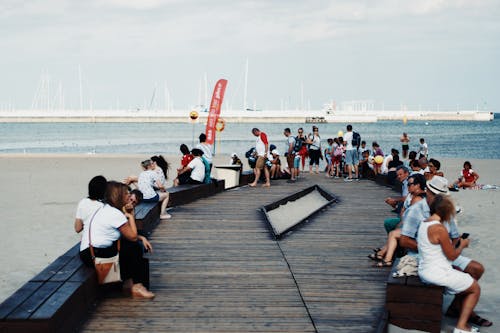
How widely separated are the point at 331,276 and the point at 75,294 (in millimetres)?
2790

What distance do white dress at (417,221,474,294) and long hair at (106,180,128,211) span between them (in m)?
2.63

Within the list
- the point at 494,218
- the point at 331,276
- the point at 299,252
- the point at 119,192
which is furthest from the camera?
the point at 494,218

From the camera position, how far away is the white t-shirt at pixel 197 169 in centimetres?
1300

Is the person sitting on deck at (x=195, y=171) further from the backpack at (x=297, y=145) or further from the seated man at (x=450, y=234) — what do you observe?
the seated man at (x=450, y=234)

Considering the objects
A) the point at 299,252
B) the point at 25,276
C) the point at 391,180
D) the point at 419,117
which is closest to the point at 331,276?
the point at 299,252

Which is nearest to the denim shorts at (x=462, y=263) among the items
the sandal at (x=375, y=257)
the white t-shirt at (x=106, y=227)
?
the sandal at (x=375, y=257)

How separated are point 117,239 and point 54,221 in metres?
7.39

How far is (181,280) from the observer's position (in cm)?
641

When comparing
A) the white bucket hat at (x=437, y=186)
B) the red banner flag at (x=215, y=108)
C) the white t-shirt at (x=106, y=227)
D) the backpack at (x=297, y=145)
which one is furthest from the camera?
the red banner flag at (x=215, y=108)

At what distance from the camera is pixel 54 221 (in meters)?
12.5

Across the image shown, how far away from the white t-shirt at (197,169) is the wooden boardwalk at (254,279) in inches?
84.5

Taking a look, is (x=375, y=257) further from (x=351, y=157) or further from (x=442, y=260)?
(x=351, y=157)

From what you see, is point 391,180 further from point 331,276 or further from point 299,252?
point 331,276

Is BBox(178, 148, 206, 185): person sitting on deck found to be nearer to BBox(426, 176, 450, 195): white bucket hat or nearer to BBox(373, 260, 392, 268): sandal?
BBox(373, 260, 392, 268): sandal
